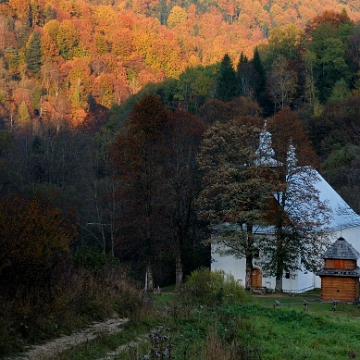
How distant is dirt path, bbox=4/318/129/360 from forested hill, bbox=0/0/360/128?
236ft

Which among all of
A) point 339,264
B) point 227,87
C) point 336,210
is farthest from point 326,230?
point 227,87

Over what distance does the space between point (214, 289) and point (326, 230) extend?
1591 centimetres

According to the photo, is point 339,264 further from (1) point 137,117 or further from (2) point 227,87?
(2) point 227,87

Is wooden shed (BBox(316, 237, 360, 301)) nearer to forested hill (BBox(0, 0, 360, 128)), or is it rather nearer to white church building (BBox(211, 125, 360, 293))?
white church building (BBox(211, 125, 360, 293))

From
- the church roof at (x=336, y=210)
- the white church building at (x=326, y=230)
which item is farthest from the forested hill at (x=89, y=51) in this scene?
the church roof at (x=336, y=210)

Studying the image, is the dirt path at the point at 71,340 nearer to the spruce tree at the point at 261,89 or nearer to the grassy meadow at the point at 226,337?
Answer: the grassy meadow at the point at 226,337

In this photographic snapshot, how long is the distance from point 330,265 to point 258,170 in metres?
6.09

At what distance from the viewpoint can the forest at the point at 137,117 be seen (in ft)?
48.8

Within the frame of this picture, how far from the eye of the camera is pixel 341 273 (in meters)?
29.5

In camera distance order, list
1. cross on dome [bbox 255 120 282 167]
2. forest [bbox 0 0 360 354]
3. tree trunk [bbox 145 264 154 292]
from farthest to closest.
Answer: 1. cross on dome [bbox 255 120 282 167]
2. tree trunk [bbox 145 264 154 292]
3. forest [bbox 0 0 360 354]

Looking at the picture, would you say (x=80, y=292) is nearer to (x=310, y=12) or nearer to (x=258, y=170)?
(x=258, y=170)

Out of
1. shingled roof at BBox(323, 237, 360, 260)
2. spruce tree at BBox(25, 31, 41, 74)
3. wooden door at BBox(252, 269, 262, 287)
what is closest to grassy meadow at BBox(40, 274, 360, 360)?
shingled roof at BBox(323, 237, 360, 260)

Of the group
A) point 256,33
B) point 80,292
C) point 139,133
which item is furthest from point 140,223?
point 256,33

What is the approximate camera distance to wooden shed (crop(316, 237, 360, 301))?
29344mm
